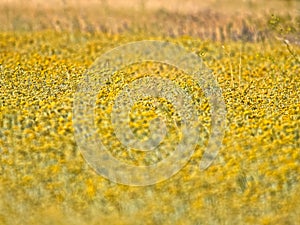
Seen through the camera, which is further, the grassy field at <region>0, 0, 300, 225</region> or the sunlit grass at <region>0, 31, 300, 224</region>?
the grassy field at <region>0, 0, 300, 225</region>

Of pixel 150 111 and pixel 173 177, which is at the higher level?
pixel 150 111

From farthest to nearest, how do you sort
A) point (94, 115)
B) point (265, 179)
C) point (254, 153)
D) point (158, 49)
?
1. point (158, 49)
2. point (94, 115)
3. point (254, 153)
4. point (265, 179)

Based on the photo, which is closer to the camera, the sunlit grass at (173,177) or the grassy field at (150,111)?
the sunlit grass at (173,177)

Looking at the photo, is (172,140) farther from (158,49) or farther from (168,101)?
(158,49)

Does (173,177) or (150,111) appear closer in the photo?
(173,177)

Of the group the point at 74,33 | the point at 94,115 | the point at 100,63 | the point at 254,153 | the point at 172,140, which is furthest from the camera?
the point at 74,33

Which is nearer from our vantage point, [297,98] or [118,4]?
[297,98]

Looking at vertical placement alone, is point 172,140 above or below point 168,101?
below

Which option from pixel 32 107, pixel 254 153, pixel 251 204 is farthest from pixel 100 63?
pixel 251 204
